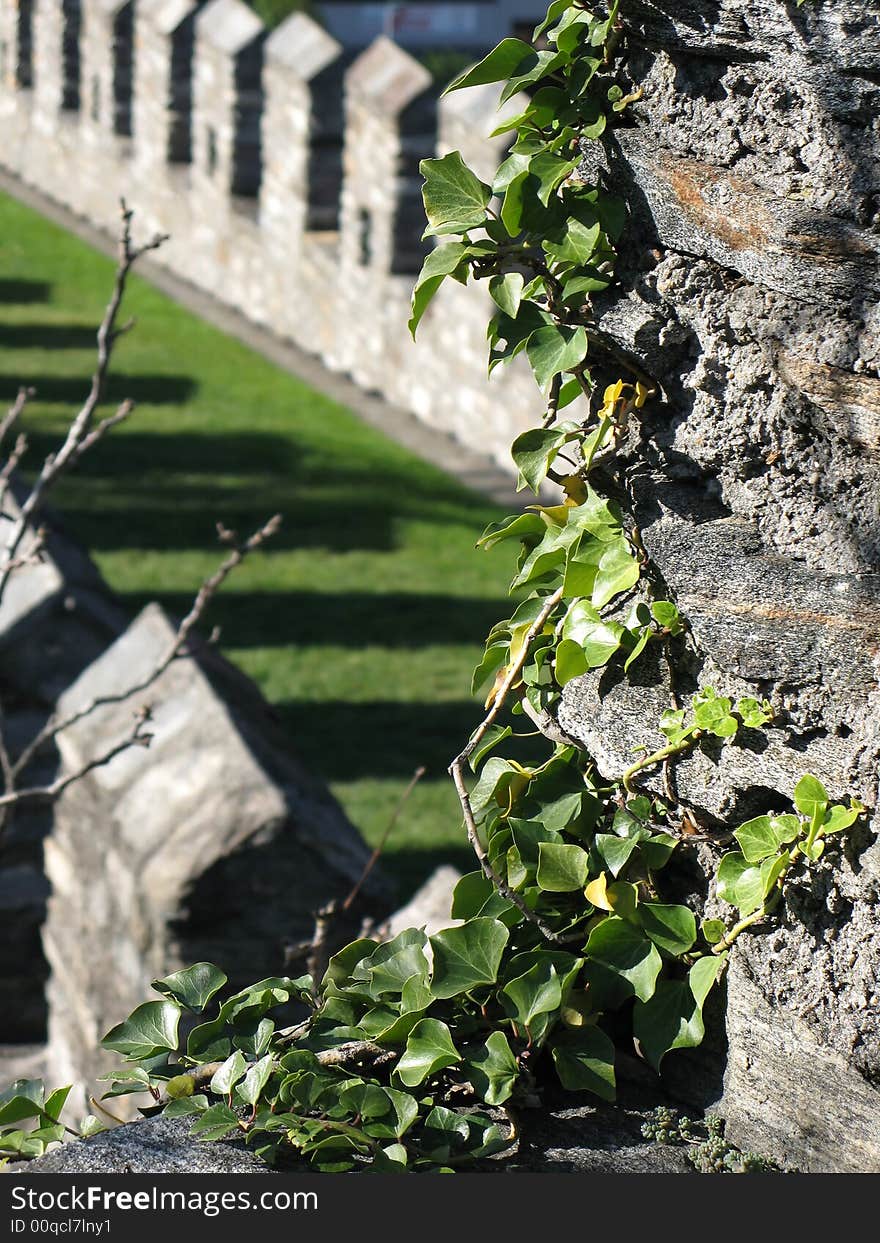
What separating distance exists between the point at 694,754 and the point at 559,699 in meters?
0.20

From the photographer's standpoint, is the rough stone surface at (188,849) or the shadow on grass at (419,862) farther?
the shadow on grass at (419,862)

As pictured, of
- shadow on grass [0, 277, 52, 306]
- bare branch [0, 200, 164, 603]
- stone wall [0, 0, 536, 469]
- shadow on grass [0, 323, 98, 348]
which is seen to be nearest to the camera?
bare branch [0, 200, 164, 603]

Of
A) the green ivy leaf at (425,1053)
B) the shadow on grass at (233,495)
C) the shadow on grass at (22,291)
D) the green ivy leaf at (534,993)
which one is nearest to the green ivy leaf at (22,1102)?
the green ivy leaf at (425,1053)

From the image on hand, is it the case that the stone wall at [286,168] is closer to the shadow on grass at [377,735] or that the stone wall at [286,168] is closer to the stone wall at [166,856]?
the shadow on grass at [377,735]

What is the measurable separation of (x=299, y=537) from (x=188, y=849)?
5.71 meters

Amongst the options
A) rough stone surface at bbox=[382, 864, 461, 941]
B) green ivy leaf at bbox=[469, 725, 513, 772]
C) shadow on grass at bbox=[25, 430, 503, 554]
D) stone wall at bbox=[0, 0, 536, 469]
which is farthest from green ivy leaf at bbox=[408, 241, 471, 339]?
stone wall at bbox=[0, 0, 536, 469]

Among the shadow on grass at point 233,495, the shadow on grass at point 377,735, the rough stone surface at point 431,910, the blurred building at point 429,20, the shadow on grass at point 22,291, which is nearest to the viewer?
the rough stone surface at point 431,910

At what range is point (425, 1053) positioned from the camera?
65.7 inches

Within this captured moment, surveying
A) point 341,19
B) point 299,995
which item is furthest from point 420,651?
point 341,19

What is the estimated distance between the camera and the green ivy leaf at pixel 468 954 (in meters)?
1.72

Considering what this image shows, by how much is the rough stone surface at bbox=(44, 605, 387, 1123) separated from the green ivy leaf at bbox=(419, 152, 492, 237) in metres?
1.89

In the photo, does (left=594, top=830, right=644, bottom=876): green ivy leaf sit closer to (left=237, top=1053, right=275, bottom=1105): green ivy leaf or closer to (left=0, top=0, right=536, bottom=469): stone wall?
(left=237, top=1053, right=275, bottom=1105): green ivy leaf

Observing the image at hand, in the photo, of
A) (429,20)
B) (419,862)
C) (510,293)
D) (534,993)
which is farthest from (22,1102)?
(429,20)

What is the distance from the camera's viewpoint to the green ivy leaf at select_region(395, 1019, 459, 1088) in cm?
165
